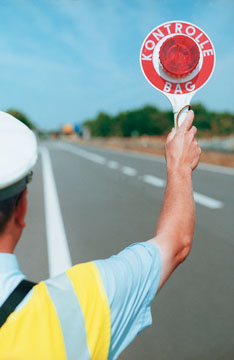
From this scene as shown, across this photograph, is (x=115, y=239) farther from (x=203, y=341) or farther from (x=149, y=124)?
(x=149, y=124)

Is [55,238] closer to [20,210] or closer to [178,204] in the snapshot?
[178,204]

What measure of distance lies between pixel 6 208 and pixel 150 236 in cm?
568

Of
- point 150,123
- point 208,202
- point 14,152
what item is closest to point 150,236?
point 208,202

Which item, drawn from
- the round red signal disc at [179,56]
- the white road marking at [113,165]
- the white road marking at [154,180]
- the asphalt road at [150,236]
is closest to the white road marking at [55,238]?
the asphalt road at [150,236]

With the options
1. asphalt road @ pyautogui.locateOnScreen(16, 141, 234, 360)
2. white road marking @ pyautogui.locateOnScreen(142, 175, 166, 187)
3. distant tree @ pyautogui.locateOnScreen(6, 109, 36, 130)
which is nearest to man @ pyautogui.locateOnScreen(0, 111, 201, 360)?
distant tree @ pyautogui.locateOnScreen(6, 109, 36, 130)

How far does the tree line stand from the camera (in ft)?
274

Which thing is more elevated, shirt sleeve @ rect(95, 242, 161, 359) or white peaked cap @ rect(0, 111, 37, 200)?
white peaked cap @ rect(0, 111, 37, 200)

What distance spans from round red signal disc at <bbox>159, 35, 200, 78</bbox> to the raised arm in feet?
0.43

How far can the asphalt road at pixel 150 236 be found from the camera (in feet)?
10.2

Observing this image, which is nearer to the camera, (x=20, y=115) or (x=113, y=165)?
(x=20, y=115)

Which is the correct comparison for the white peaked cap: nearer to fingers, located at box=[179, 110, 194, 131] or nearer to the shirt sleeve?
the shirt sleeve

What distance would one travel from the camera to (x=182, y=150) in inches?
56.2

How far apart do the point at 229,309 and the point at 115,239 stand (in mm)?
2984

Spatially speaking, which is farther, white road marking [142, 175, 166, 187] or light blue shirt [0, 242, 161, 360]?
white road marking [142, 175, 166, 187]
